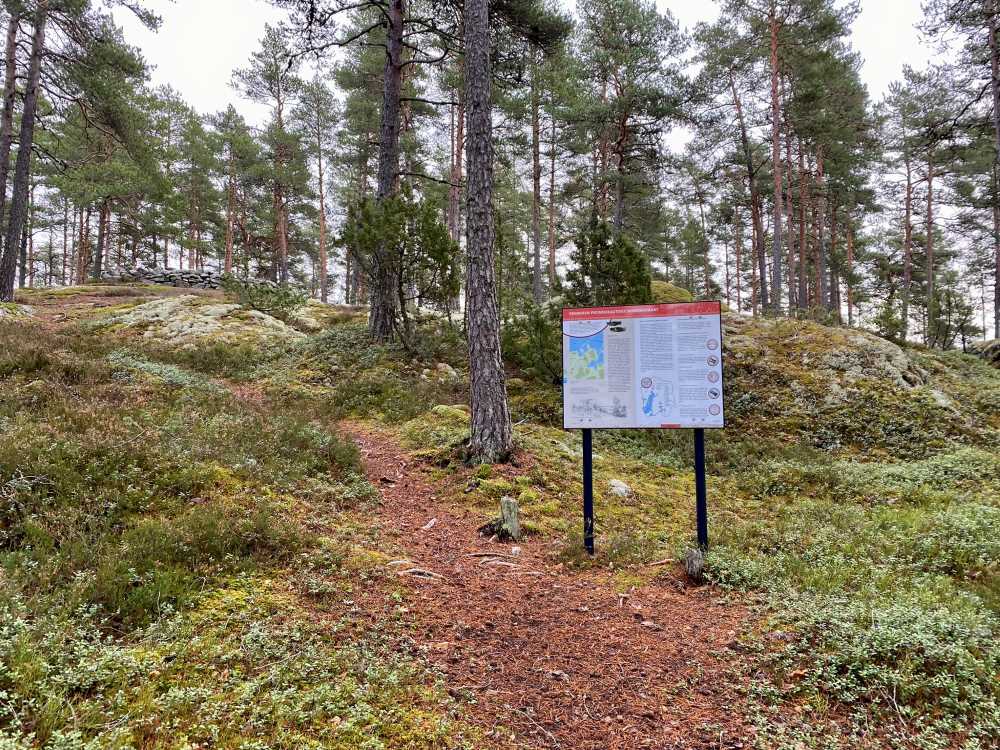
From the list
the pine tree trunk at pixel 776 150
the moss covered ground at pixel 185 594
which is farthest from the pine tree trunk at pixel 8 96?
the pine tree trunk at pixel 776 150

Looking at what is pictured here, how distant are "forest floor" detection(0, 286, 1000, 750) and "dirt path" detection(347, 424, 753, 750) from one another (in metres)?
0.02

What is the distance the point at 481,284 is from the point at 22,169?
17.8 m

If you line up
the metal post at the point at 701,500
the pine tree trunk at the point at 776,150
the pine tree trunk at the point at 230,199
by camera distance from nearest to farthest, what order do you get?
the metal post at the point at 701,500 < the pine tree trunk at the point at 776,150 < the pine tree trunk at the point at 230,199

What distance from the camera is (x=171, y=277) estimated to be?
23.8 meters

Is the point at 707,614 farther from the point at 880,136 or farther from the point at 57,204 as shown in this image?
the point at 57,204

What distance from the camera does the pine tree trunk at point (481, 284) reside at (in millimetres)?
6641

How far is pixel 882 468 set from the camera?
743 cm

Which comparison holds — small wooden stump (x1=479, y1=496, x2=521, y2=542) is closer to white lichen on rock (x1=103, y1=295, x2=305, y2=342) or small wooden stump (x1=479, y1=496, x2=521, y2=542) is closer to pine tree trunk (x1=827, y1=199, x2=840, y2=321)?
white lichen on rock (x1=103, y1=295, x2=305, y2=342)

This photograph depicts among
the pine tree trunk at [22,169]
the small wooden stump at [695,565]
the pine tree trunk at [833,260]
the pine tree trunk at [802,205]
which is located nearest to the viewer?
the small wooden stump at [695,565]

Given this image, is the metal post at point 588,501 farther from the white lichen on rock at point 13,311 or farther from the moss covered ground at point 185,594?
the white lichen on rock at point 13,311

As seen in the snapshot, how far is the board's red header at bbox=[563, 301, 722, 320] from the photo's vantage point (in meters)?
4.62

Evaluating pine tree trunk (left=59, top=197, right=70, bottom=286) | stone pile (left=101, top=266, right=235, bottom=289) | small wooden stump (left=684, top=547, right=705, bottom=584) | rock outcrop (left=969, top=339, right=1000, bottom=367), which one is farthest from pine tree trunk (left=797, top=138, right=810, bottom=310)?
pine tree trunk (left=59, top=197, right=70, bottom=286)

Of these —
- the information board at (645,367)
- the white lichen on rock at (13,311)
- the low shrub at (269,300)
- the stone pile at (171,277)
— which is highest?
the stone pile at (171,277)

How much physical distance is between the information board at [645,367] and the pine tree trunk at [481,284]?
1.85 m
